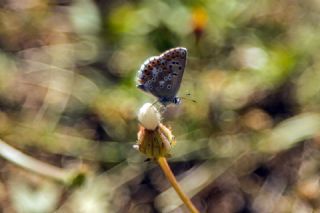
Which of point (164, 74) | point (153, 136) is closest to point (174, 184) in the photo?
point (153, 136)

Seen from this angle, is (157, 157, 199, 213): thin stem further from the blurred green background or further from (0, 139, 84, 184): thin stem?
the blurred green background

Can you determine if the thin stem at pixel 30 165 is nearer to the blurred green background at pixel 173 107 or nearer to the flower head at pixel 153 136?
the blurred green background at pixel 173 107

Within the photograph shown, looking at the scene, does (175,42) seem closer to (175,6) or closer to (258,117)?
(175,6)

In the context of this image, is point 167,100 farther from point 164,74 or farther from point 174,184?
point 174,184

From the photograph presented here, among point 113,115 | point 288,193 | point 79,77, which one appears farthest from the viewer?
point 79,77

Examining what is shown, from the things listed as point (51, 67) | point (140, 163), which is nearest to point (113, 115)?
point (140, 163)
